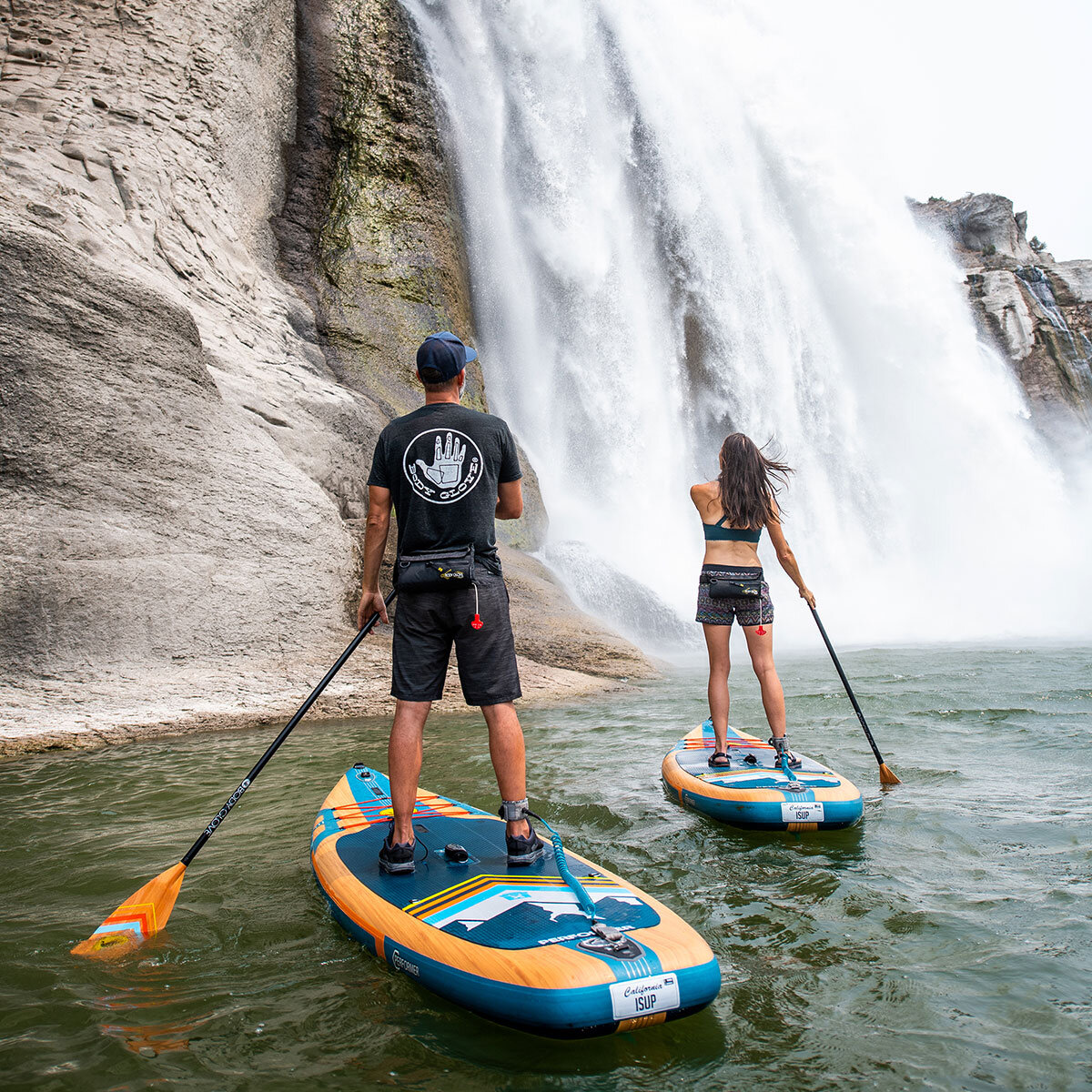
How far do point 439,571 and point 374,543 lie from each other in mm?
403

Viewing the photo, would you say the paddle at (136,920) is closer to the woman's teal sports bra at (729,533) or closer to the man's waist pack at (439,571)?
the man's waist pack at (439,571)

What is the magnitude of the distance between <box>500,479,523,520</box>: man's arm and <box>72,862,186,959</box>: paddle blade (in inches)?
67.6

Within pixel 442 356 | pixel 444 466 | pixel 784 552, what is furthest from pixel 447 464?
pixel 784 552

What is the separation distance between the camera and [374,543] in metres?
3.23

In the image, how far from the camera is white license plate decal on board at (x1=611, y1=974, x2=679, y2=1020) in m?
2.03

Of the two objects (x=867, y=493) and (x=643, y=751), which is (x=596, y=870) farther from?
(x=867, y=493)

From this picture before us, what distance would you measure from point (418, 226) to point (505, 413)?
153 inches

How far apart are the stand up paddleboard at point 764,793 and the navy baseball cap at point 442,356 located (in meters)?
2.27

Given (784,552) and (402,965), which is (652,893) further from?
(784,552)

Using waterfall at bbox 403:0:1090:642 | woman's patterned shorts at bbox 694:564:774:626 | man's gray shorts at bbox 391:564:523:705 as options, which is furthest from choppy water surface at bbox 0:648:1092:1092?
waterfall at bbox 403:0:1090:642

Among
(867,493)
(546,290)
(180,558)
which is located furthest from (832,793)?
(867,493)

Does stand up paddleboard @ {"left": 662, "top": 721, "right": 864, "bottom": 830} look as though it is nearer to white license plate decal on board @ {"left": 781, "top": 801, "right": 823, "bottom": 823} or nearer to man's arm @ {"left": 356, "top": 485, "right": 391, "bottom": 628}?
white license plate decal on board @ {"left": 781, "top": 801, "right": 823, "bottom": 823}

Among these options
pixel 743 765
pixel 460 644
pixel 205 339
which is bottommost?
pixel 743 765

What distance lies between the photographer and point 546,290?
58.4ft
